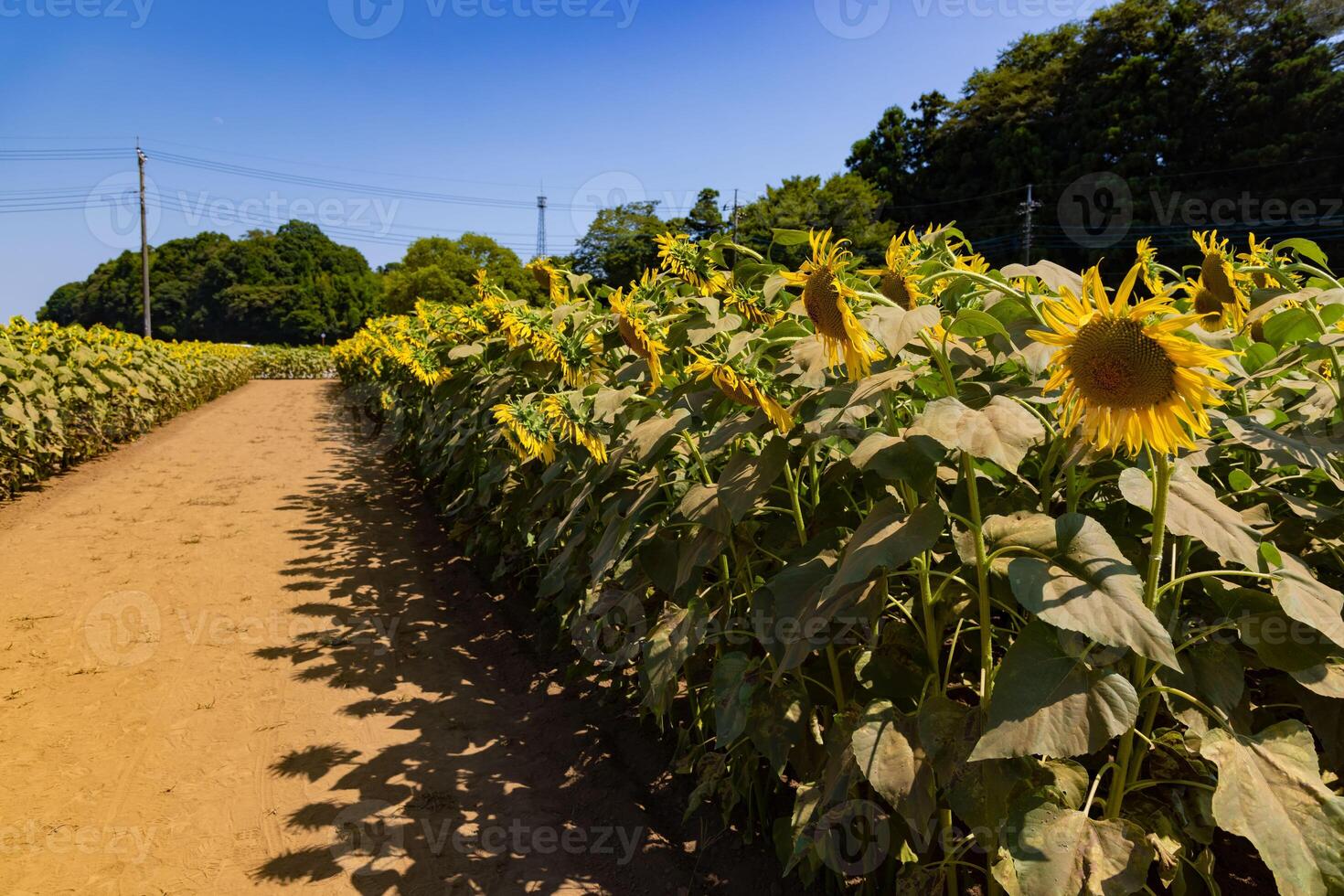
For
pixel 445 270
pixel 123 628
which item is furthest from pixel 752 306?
pixel 445 270

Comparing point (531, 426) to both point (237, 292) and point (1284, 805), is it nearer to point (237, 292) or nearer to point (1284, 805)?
point (1284, 805)

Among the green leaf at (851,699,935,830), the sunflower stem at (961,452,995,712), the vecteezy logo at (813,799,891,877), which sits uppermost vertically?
the sunflower stem at (961,452,995,712)

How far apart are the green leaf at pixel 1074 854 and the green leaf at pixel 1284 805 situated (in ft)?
0.51

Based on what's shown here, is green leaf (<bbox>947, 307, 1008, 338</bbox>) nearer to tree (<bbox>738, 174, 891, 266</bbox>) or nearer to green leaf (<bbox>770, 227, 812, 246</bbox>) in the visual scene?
green leaf (<bbox>770, 227, 812, 246</bbox>)

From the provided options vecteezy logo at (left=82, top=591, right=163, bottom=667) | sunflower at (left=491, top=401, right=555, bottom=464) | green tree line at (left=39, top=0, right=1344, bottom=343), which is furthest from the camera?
green tree line at (left=39, top=0, right=1344, bottom=343)

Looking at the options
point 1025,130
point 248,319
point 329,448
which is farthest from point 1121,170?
point 248,319

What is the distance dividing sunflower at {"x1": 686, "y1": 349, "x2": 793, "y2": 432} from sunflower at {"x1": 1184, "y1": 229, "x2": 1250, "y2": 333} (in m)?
1.08

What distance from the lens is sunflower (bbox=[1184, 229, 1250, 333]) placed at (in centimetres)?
187

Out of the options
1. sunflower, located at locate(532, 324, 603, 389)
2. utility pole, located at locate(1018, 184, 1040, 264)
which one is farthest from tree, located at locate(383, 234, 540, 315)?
sunflower, located at locate(532, 324, 603, 389)

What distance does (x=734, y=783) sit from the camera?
2.25 m

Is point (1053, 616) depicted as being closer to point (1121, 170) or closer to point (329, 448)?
point (329, 448)

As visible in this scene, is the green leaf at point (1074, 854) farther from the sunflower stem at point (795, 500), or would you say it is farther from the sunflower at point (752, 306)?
the sunflower at point (752, 306)

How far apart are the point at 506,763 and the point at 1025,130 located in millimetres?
39054

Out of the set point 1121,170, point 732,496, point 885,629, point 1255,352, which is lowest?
point 885,629
